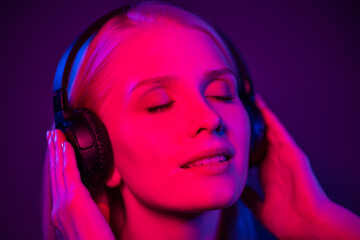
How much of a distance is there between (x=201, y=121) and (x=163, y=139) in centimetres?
11

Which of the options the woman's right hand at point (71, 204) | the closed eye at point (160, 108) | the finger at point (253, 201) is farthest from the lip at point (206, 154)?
the finger at point (253, 201)

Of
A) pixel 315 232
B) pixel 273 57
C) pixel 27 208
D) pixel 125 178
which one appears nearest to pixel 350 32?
pixel 273 57

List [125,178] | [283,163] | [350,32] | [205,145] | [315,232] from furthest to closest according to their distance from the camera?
1. [350,32]
2. [283,163]
3. [315,232]
4. [125,178]
5. [205,145]

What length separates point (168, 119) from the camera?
0.75 m

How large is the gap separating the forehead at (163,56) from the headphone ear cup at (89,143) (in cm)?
14

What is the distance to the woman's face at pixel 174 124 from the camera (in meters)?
0.72

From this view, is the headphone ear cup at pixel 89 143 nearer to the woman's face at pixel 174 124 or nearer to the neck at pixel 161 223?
the woman's face at pixel 174 124

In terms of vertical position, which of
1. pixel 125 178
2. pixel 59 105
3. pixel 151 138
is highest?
pixel 59 105

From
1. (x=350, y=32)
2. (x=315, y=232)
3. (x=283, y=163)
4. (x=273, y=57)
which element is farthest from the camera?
(x=273, y=57)

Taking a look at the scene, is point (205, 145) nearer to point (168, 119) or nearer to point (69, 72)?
point (168, 119)

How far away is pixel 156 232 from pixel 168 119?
406 mm

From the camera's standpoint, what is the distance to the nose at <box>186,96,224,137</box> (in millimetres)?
715

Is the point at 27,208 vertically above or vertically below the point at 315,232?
above

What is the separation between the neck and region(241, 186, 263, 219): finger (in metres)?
0.29
